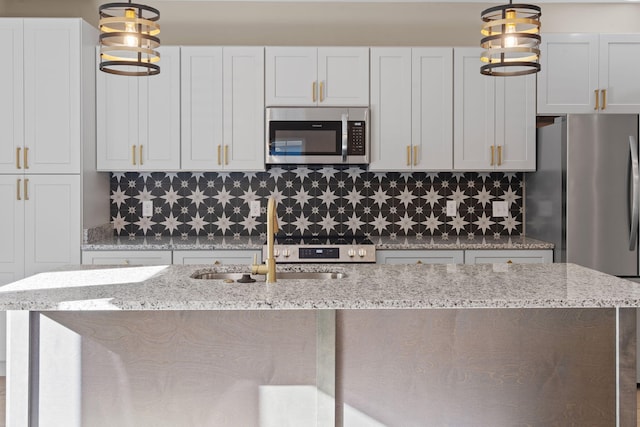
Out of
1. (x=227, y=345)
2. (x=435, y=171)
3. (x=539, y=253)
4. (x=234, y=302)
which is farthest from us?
(x=435, y=171)

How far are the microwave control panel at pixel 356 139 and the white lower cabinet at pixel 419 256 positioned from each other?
0.75 metres

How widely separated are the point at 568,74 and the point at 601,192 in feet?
3.20

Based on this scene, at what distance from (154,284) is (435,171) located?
279cm

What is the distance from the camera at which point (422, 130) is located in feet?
14.6

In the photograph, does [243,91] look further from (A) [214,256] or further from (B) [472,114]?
(B) [472,114]

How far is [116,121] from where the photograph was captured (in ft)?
14.4

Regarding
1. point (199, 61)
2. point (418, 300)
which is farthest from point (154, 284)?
point (199, 61)

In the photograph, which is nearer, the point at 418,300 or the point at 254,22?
the point at 418,300

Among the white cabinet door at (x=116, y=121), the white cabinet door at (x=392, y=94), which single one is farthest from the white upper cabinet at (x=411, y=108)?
the white cabinet door at (x=116, y=121)

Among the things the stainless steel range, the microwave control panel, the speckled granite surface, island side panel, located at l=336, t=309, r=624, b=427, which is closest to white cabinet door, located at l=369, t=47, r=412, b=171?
the microwave control panel

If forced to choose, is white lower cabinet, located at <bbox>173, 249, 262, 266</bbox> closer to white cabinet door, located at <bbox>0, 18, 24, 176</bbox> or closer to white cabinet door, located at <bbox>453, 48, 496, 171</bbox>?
white cabinet door, located at <bbox>0, 18, 24, 176</bbox>

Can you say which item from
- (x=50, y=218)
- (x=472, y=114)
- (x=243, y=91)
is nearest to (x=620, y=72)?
A: (x=472, y=114)

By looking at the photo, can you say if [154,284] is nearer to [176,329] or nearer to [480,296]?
[176,329]

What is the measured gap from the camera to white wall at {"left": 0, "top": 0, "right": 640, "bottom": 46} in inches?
189
